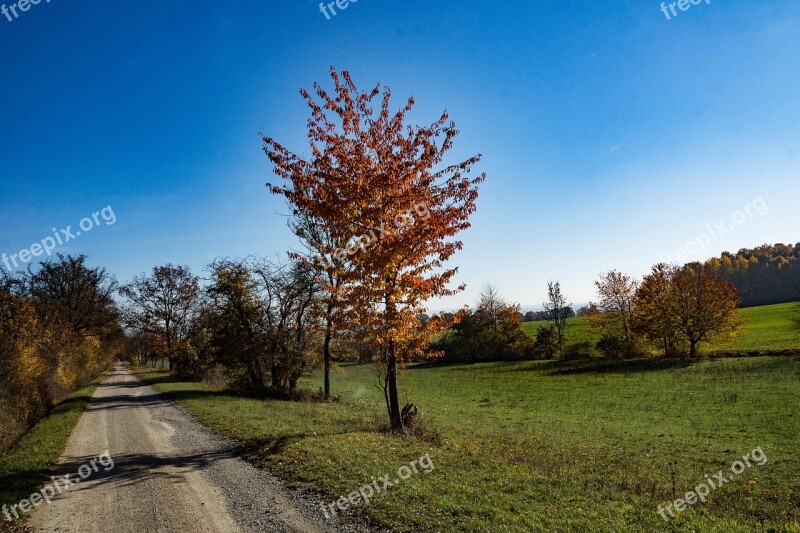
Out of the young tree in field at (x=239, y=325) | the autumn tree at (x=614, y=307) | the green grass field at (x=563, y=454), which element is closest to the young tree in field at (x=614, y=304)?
the autumn tree at (x=614, y=307)

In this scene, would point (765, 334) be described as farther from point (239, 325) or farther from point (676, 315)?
point (239, 325)

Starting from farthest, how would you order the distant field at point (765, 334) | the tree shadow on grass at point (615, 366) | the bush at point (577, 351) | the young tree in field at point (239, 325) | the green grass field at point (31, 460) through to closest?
the bush at point (577, 351) < the distant field at point (765, 334) < the tree shadow on grass at point (615, 366) < the young tree in field at point (239, 325) < the green grass field at point (31, 460)

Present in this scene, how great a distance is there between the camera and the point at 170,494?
8.80 meters

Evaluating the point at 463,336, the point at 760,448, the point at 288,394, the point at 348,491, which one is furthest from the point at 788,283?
the point at 348,491

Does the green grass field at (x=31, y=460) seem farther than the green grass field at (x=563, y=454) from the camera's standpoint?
Yes

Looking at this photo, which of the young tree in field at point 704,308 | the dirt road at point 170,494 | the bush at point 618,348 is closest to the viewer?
the dirt road at point 170,494

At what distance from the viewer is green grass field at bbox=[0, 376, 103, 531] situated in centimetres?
895

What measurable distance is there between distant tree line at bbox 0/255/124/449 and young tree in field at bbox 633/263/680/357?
5723cm

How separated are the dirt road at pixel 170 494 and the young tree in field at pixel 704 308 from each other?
52310mm

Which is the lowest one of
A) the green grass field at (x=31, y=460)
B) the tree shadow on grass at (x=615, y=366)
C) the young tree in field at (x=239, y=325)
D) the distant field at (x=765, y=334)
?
the tree shadow on grass at (x=615, y=366)

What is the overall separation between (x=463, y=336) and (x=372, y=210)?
204ft

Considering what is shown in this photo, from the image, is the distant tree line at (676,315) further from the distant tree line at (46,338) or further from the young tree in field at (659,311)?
the distant tree line at (46,338)

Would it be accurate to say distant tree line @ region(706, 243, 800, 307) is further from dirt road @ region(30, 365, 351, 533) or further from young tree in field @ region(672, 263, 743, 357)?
dirt road @ region(30, 365, 351, 533)

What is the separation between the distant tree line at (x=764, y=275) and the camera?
106m
